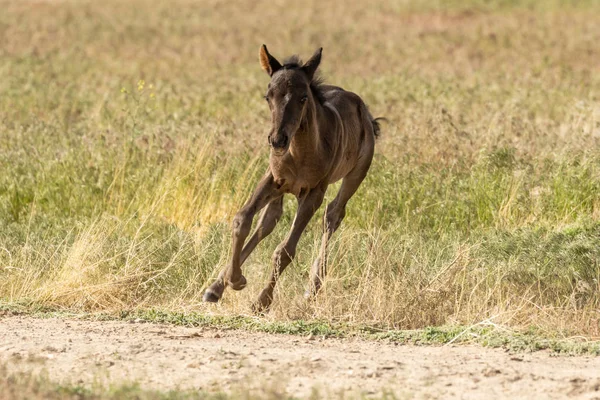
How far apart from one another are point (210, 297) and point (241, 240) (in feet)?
1.83

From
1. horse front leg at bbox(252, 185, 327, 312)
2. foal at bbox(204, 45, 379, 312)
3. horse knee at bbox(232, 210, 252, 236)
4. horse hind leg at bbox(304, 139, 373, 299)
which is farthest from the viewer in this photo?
horse hind leg at bbox(304, 139, 373, 299)

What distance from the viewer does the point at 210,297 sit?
9.17 m

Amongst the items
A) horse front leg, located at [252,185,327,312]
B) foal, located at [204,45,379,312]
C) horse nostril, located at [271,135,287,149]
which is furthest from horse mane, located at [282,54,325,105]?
horse nostril, located at [271,135,287,149]

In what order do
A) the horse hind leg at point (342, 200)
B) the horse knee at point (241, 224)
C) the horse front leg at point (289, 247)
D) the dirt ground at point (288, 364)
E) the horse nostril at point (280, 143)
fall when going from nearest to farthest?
the dirt ground at point (288, 364) → the horse nostril at point (280, 143) → the horse knee at point (241, 224) → the horse front leg at point (289, 247) → the horse hind leg at point (342, 200)

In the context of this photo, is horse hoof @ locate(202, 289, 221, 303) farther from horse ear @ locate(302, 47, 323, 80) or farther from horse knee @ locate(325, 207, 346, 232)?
horse ear @ locate(302, 47, 323, 80)

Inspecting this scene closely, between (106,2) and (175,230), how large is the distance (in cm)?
3773

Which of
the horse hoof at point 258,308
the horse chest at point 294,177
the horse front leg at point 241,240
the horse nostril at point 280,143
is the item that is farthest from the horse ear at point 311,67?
the horse hoof at point 258,308

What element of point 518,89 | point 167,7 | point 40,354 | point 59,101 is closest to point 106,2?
point 167,7

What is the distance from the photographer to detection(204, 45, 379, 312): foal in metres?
8.88

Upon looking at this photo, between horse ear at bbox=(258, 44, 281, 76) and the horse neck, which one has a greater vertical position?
horse ear at bbox=(258, 44, 281, 76)

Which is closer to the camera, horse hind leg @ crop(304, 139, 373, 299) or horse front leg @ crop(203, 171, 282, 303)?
horse front leg @ crop(203, 171, 282, 303)

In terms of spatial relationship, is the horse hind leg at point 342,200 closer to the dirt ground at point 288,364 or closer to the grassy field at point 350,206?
the grassy field at point 350,206

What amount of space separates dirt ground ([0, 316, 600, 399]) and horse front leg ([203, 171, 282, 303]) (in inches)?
28.3

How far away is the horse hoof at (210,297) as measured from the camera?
361 inches
